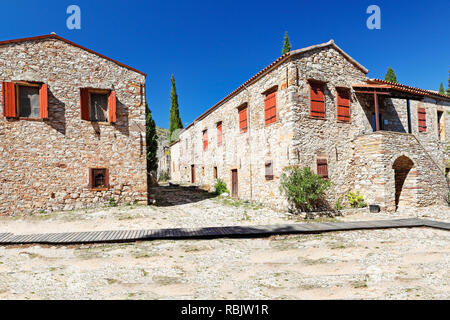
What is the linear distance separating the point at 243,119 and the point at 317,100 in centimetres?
434

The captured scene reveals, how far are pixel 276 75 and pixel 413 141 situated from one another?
23.6ft

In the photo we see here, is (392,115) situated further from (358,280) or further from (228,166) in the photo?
(358,280)

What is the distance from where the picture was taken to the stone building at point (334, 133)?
34.1 feet

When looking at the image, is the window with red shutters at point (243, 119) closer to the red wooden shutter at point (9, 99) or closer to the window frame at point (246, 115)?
the window frame at point (246, 115)

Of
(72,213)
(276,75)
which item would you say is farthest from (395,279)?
(72,213)

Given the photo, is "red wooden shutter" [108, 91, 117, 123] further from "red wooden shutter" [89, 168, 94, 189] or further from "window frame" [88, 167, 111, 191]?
"red wooden shutter" [89, 168, 94, 189]

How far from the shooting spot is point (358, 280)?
14.2ft

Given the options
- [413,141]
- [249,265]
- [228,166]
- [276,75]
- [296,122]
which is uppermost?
[276,75]

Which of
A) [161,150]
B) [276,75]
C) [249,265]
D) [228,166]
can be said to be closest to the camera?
[249,265]

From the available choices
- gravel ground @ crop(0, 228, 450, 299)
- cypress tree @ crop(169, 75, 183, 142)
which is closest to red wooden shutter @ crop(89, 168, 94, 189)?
gravel ground @ crop(0, 228, 450, 299)

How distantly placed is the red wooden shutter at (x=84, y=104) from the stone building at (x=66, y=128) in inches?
1.5

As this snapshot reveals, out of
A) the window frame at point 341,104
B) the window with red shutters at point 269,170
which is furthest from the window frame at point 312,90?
the window with red shutters at point 269,170

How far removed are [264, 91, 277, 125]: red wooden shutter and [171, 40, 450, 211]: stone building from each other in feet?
0.15

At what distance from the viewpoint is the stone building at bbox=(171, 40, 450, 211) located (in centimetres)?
1041
